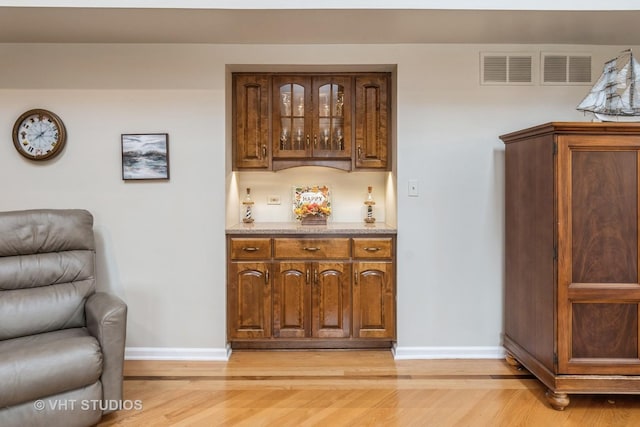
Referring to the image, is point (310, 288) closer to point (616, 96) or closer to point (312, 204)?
point (312, 204)

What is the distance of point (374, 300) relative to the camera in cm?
309

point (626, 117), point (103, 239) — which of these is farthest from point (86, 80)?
point (626, 117)

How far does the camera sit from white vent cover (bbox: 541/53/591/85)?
9.76 ft

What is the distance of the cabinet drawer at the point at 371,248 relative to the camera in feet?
10.1

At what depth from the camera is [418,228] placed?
302 cm

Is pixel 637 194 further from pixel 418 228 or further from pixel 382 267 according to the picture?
pixel 382 267

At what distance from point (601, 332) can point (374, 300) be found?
137 centimetres

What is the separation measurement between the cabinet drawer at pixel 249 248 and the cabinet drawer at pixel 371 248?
64cm

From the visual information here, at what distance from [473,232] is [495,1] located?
146cm

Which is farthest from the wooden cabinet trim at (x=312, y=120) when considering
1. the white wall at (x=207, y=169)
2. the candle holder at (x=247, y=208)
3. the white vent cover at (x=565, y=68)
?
the white vent cover at (x=565, y=68)

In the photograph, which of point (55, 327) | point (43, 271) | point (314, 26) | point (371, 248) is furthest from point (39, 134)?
point (371, 248)

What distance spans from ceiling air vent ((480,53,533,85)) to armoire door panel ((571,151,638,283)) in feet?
3.01

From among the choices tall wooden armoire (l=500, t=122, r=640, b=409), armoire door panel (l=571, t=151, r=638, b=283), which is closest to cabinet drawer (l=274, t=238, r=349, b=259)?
tall wooden armoire (l=500, t=122, r=640, b=409)

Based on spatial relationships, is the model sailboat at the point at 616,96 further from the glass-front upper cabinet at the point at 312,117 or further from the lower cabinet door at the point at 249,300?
the lower cabinet door at the point at 249,300
